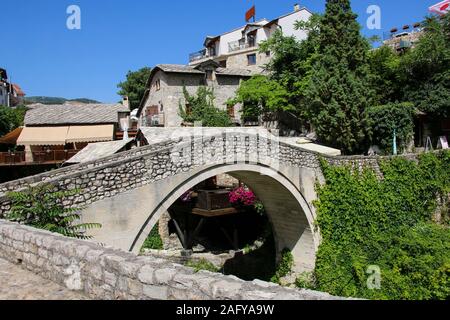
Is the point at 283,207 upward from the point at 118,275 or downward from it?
downward

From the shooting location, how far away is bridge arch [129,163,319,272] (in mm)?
12072

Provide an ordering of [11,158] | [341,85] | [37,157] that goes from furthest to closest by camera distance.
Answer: [37,157], [11,158], [341,85]

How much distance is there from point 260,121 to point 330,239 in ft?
47.8

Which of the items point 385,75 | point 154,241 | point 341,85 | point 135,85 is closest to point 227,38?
point 135,85

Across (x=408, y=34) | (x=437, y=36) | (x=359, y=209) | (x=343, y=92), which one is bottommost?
(x=359, y=209)

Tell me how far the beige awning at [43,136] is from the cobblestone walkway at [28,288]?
783 inches

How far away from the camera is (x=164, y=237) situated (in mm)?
18828

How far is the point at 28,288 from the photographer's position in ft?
14.7

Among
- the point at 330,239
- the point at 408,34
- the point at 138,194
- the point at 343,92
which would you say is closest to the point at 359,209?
the point at 330,239

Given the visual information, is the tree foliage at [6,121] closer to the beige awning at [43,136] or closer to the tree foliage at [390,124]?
the beige awning at [43,136]

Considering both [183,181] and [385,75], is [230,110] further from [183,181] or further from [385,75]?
[183,181]

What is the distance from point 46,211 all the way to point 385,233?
43.1 feet

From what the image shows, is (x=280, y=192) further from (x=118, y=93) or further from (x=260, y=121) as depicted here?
(x=118, y=93)

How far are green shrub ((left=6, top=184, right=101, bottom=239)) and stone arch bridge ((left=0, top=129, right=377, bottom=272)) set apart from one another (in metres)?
0.16
